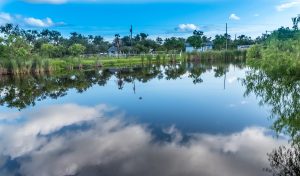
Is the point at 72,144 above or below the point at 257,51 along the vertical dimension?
below

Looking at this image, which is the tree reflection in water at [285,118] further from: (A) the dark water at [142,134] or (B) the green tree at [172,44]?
(B) the green tree at [172,44]

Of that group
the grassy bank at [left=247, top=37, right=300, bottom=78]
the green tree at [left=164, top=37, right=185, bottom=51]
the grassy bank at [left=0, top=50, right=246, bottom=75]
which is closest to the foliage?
the grassy bank at [left=247, top=37, right=300, bottom=78]

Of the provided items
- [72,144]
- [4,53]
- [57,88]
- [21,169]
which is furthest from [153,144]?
[4,53]

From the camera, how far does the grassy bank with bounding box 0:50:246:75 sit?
4406 centimetres

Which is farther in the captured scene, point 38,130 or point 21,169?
point 38,130

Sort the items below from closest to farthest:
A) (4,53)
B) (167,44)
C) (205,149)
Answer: (205,149), (4,53), (167,44)

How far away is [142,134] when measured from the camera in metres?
13.8

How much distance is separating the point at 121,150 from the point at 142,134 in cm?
212

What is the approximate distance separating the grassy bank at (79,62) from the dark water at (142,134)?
21.7m

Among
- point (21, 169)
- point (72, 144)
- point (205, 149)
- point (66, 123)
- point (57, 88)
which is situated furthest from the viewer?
point (57, 88)

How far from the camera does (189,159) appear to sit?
10.7 m

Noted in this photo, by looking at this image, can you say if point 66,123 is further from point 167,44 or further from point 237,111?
point 167,44

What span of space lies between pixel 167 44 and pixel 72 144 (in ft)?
262

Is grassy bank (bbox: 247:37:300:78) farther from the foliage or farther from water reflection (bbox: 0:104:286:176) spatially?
water reflection (bbox: 0:104:286:176)
